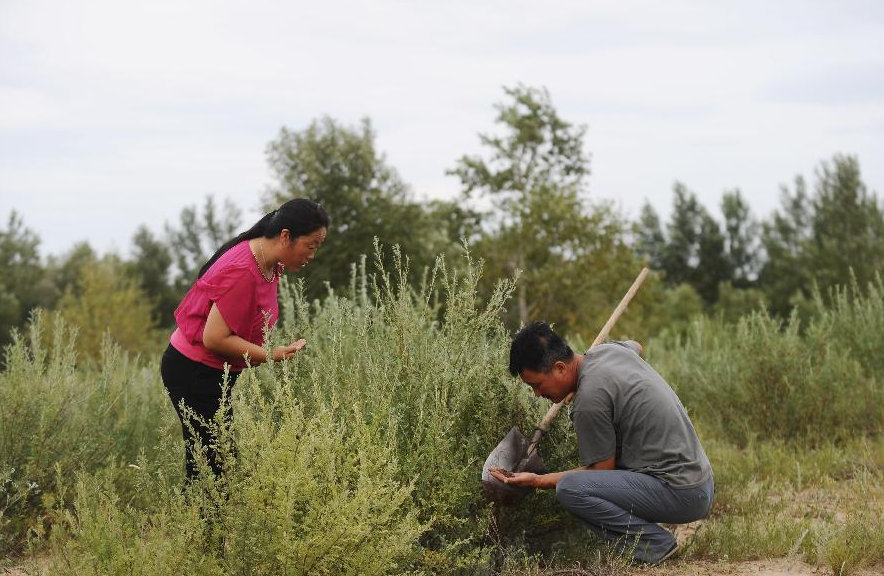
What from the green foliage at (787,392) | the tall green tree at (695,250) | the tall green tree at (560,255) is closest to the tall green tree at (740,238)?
the tall green tree at (695,250)

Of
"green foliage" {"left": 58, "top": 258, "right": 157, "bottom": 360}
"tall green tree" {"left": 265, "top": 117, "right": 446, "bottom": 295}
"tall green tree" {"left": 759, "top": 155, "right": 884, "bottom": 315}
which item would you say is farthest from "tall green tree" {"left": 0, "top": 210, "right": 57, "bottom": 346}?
"tall green tree" {"left": 759, "top": 155, "right": 884, "bottom": 315}

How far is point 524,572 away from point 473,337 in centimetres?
118

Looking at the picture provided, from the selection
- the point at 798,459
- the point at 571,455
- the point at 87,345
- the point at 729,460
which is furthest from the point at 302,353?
the point at 87,345

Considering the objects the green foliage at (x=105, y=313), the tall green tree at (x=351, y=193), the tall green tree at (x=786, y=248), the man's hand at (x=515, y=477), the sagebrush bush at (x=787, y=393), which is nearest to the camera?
the man's hand at (x=515, y=477)

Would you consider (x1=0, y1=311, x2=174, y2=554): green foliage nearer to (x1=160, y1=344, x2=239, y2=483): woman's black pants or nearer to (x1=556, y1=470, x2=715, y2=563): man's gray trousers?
(x1=160, y1=344, x2=239, y2=483): woman's black pants

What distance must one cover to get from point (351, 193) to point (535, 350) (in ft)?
83.0

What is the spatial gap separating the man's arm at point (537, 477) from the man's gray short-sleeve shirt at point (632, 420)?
0.17 feet

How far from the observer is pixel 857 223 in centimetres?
4338

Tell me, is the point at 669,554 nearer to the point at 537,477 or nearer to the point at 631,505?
the point at 631,505

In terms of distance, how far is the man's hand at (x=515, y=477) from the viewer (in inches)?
172

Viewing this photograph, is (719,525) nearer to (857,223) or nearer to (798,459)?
(798,459)

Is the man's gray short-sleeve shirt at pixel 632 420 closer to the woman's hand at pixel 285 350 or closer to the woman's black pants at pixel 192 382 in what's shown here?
the woman's hand at pixel 285 350

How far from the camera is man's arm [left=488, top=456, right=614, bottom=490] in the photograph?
4371mm

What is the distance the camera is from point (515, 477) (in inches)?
172
